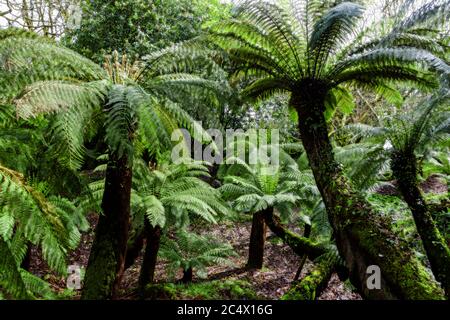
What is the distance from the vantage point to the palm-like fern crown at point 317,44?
2.87 metres

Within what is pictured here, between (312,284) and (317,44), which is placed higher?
(317,44)

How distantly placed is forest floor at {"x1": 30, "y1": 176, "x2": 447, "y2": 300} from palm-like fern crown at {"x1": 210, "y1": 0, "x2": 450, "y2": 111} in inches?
88.3

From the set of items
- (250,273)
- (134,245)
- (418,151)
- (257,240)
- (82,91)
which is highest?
(418,151)

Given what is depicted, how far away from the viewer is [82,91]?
81.5 inches

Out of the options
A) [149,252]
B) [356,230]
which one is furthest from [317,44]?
[149,252]

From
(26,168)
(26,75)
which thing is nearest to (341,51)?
(26,75)

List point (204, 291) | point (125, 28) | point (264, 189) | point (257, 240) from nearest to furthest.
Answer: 1. point (204, 291)
2. point (257, 240)
3. point (264, 189)
4. point (125, 28)

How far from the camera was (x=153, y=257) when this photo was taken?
354cm

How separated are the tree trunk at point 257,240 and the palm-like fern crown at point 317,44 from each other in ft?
5.99

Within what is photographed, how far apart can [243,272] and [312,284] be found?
75.3 inches

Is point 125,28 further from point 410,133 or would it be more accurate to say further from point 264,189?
point 410,133

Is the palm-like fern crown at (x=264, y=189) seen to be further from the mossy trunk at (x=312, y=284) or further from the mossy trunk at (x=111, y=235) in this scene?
the mossy trunk at (x=111, y=235)

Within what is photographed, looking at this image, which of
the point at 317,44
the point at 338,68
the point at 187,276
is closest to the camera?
the point at 317,44

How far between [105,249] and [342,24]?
9.31 feet
